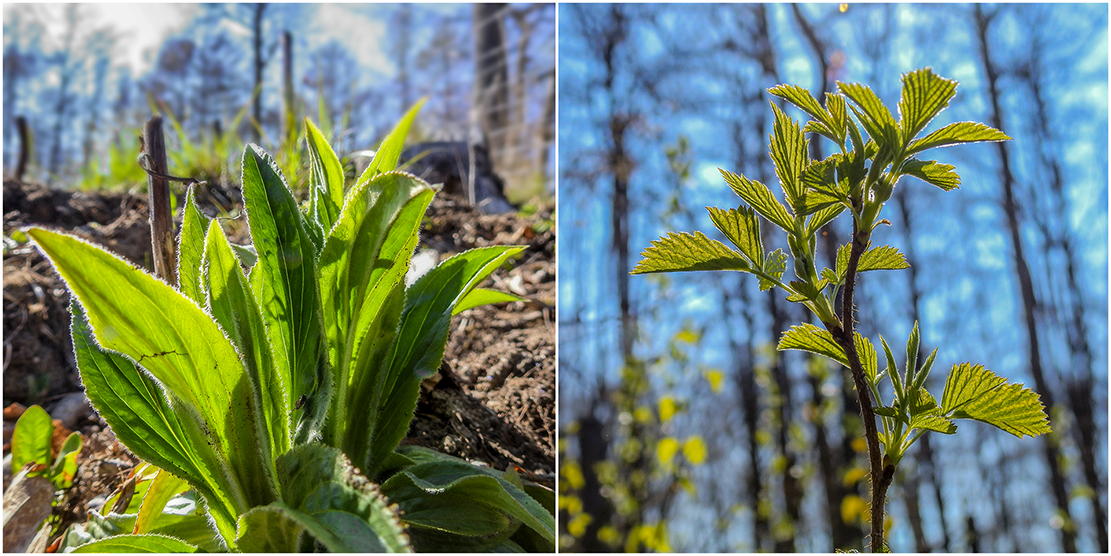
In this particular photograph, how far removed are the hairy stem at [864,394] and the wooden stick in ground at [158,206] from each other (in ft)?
2.03

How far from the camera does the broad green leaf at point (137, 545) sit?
1.40 feet

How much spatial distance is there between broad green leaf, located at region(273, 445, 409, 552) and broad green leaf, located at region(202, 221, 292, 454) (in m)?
0.05

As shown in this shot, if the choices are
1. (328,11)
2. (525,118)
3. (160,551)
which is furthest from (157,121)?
(525,118)

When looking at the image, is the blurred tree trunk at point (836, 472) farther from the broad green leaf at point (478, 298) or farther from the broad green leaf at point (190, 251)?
the broad green leaf at point (190, 251)

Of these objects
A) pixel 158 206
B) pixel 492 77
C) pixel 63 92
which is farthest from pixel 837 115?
pixel 63 92

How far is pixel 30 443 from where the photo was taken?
725 millimetres

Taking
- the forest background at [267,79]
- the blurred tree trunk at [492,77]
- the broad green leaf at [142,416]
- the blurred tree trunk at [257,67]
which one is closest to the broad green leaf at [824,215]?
the broad green leaf at [142,416]

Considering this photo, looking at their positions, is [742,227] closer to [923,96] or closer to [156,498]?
[923,96]

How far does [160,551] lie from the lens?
0.45 meters

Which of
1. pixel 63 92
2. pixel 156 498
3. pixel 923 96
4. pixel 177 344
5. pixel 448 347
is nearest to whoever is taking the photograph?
pixel 923 96

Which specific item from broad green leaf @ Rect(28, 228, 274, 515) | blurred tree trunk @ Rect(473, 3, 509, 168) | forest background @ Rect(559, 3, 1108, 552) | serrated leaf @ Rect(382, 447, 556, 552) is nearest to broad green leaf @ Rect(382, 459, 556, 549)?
serrated leaf @ Rect(382, 447, 556, 552)

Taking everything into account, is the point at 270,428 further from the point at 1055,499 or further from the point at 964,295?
the point at 1055,499

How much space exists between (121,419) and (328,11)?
55.4 inches

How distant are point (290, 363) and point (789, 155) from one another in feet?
1.28
